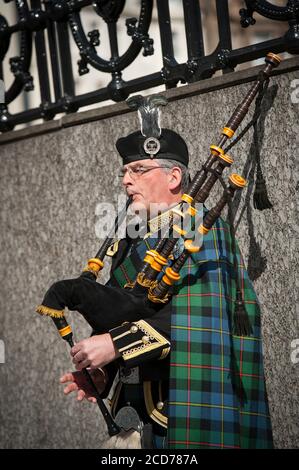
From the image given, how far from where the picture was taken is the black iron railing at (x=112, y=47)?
13.4ft

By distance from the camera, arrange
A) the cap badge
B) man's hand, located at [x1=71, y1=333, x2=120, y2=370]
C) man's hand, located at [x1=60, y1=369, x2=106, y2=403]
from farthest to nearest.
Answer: man's hand, located at [x1=60, y1=369, x2=106, y2=403] → the cap badge → man's hand, located at [x1=71, y1=333, x2=120, y2=370]

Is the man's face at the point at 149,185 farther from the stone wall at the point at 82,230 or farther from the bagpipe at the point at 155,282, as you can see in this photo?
the stone wall at the point at 82,230

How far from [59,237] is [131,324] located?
1733 mm

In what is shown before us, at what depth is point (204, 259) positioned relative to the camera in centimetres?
330

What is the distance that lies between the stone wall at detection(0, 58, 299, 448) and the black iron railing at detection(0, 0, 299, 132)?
226 mm

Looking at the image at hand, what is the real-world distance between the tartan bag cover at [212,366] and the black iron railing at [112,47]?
1308 mm

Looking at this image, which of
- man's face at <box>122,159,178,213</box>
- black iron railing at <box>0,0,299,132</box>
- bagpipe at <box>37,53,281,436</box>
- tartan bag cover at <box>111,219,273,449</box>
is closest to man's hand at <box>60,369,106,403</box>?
bagpipe at <box>37,53,281,436</box>

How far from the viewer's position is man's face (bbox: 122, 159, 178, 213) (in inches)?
137

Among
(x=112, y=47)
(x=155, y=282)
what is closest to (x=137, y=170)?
(x=155, y=282)

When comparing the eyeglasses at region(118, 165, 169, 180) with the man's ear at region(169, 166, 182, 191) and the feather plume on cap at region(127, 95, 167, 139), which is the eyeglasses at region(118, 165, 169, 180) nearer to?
the man's ear at region(169, 166, 182, 191)

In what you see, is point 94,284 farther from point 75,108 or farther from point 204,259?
point 75,108

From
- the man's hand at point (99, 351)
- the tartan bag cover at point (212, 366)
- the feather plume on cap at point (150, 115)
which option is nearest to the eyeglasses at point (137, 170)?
the feather plume on cap at point (150, 115)

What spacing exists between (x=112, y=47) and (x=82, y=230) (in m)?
1.14

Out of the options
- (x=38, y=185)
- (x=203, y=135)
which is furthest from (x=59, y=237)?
(x=203, y=135)
